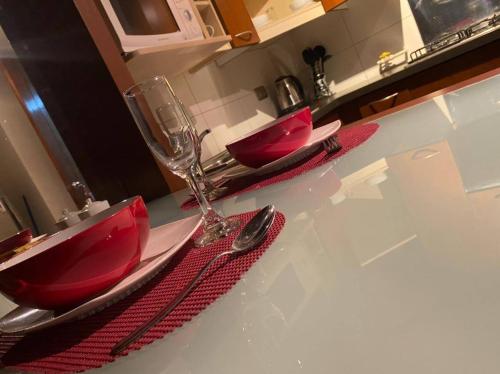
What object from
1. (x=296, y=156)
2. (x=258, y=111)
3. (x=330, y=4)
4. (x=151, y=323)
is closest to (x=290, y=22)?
(x=330, y=4)

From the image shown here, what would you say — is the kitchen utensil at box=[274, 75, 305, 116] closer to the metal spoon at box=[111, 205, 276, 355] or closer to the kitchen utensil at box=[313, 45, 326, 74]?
the kitchen utensil at box=[313, 45, 326, 74]

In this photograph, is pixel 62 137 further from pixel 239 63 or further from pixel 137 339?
pixel 239 63

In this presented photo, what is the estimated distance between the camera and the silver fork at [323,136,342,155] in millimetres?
744

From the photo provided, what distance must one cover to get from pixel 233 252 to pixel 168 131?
206mm

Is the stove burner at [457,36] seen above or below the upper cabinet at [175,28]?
below

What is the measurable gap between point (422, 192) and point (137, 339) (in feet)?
0.94

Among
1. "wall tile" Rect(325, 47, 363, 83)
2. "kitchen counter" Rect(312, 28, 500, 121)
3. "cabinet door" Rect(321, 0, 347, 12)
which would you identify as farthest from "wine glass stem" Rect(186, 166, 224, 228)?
"wall tile" Rect(325, 47, 363, 83)

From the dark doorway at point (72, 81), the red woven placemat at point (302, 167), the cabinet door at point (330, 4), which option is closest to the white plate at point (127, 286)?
the red woven placemat at point (302, 167)

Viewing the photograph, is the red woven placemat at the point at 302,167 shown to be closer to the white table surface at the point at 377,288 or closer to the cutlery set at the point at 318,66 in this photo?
the white table surface at the point at 377,288

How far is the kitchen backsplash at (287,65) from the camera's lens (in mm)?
2457

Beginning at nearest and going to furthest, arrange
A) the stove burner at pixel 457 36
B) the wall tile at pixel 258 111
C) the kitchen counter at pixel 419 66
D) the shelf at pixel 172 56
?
the shelf at pixel 172 56 < the kitchen counter at pixel 419 66 < the stove burner at pixel 457 36 < the wall tile at pixel 258 111

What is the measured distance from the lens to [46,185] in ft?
5.24

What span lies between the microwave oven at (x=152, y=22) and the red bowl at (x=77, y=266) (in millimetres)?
1242

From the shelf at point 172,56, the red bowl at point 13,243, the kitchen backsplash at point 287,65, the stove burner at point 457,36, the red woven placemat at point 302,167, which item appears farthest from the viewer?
the kitchen backsplash at point 287,65
